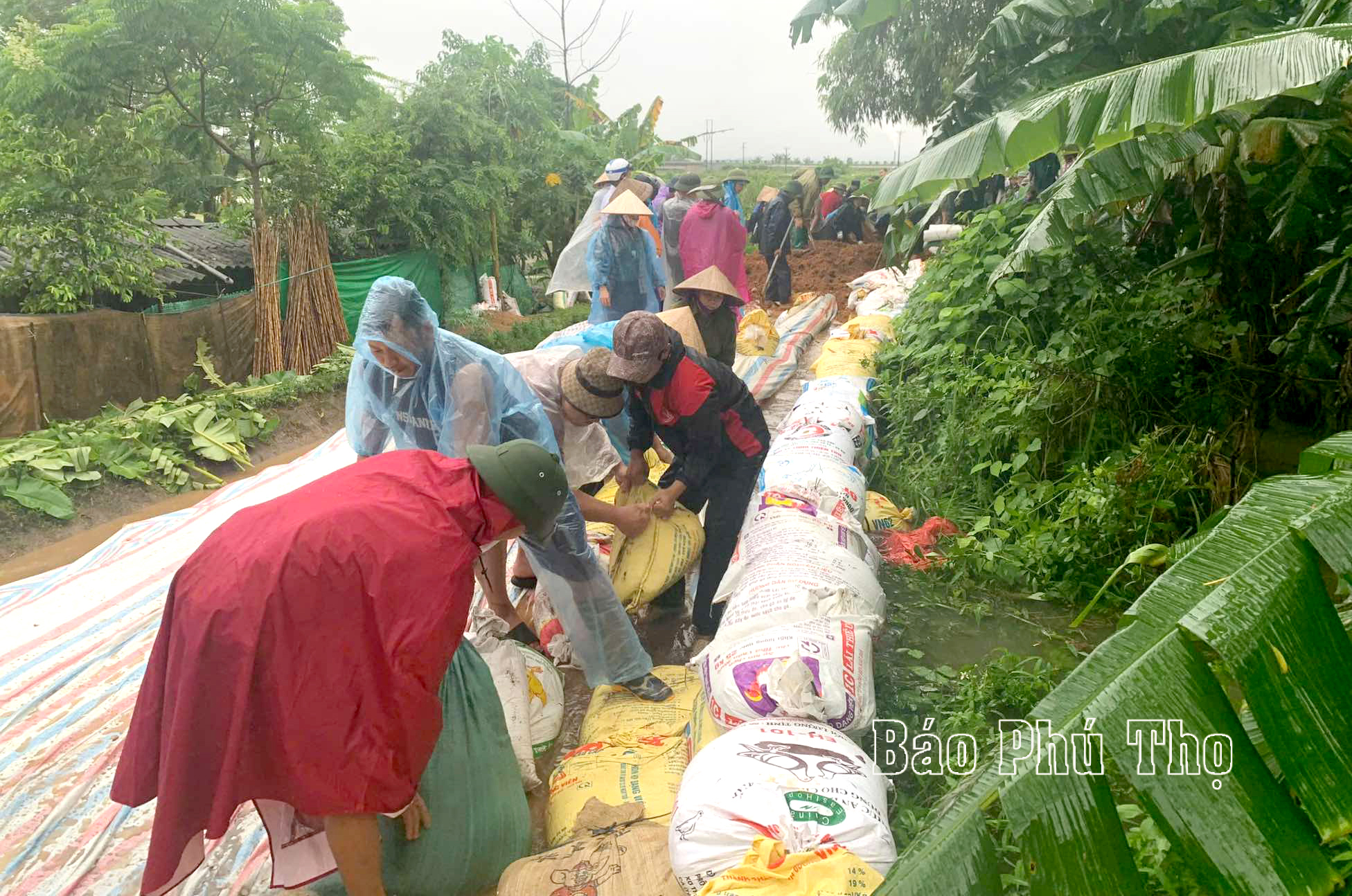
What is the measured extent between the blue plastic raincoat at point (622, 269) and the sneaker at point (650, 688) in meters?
3.08

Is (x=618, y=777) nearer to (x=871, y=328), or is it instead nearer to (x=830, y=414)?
(x=830, y=414)

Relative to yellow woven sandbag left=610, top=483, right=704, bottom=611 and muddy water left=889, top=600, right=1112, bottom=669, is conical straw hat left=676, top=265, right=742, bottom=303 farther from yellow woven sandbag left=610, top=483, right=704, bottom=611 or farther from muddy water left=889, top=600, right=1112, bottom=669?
muddy water left=889, top=600, right=1112, bottom=669

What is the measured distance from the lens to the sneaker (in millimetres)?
2568

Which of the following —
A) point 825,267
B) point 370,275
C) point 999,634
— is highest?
point 370,275

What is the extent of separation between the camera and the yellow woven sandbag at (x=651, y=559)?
2.96m

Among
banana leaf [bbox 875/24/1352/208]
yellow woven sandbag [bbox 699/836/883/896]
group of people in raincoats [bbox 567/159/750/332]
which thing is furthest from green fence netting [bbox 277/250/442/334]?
yellow woven sandbag [bbox 699/836/883/896]

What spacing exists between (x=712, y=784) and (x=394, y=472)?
908mm

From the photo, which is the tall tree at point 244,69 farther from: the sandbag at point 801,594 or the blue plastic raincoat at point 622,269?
the sandbag at point 801,594

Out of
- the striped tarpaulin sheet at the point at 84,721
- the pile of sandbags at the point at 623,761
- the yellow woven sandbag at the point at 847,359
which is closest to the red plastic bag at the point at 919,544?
the pile of sandbags at the point at 623,761

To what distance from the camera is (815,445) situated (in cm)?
347

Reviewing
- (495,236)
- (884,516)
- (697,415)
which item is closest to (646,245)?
(884,516)

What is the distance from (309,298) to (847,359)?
524 cm

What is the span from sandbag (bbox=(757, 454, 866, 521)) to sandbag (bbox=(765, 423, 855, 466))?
1.5 inches

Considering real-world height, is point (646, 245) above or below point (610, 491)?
above
